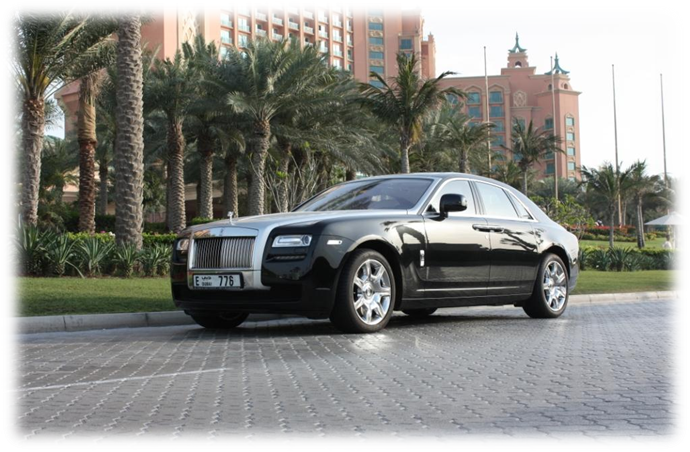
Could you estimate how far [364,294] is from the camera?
8141 mm

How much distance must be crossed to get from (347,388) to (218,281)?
3.08 m

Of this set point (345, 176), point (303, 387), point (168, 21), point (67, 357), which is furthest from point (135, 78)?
point (168, 21)

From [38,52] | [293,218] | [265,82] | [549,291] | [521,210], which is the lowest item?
[549,291]

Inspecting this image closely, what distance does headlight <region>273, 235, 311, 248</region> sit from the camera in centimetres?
782

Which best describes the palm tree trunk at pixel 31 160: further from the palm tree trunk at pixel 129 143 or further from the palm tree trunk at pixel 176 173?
the palm tree trunk at pixel 176 173

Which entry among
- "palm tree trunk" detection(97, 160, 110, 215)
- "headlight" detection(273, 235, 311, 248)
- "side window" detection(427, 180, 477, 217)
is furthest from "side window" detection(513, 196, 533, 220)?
"palm tree trunk" detection(97, 160, 110, 215)

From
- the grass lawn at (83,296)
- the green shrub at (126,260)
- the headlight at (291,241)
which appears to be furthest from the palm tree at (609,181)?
the headlight at (291,241)

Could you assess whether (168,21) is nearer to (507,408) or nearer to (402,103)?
(402,103)

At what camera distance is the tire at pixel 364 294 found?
7.92 m

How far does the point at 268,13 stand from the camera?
113125 millimetres

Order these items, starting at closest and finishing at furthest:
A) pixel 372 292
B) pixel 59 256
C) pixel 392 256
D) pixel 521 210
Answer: pixel 372 292, pixel 392 256, pixel 521 210, pixel 59 256

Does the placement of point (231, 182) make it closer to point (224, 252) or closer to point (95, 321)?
point (95, 321)

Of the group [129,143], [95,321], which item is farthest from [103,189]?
[95,321]

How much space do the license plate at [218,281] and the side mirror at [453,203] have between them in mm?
2369
